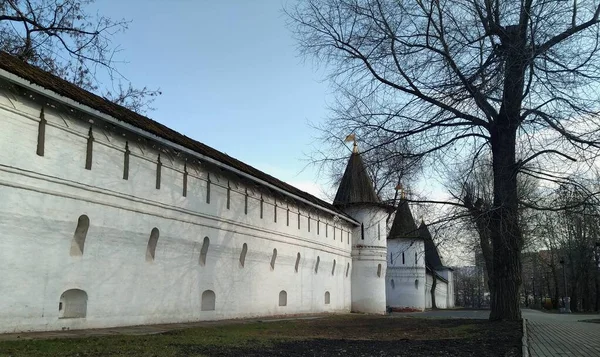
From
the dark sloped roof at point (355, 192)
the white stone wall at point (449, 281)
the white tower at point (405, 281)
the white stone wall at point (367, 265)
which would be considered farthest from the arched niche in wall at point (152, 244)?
the white stone wall at point (449, 281)

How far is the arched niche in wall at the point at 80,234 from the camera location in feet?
44.5

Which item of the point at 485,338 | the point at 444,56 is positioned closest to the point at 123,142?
the point at 444,56

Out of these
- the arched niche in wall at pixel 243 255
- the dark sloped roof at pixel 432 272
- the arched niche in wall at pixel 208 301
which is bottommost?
the arched niche in wall at pixel 208 301

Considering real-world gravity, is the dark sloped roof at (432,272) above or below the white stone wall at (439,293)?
above

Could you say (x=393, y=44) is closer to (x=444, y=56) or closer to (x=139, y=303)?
(x=444, y=56)

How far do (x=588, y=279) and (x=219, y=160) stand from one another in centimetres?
4597

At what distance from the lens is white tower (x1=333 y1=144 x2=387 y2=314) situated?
36781 mm

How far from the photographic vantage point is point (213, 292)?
1967 cm

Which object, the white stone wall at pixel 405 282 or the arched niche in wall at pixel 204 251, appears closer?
the arched niche in wall at pixel 204 251

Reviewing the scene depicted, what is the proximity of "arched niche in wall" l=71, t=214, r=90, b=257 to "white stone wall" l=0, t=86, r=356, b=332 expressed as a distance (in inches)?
5.4

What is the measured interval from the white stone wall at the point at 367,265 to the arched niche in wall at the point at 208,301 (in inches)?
736

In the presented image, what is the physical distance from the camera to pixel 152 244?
54.9ft

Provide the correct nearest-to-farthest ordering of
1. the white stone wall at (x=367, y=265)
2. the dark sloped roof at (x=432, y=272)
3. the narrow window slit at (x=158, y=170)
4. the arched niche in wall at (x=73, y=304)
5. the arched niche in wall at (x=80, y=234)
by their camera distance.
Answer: the arched niche in wall at (x=73, y=304) → the arched niche in wall at (x=80, y=234) → the narrow window slit at (x=158, y=170) → the white stone wall at (x=367, y=265) → the dark sloped roof at (x=432, y=272)

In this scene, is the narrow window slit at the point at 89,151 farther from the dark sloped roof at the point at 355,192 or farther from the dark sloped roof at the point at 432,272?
the dark sloped roof at the point at 432,272
